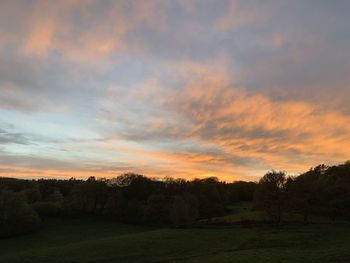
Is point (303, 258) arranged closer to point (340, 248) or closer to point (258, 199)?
point (340, 248)

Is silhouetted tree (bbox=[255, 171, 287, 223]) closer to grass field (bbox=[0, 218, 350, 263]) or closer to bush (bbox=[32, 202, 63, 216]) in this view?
grass field (bbox=[0, 218, 350, 263])

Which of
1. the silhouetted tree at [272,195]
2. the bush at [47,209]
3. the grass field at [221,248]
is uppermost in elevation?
the silhouetted tree at [272,195]

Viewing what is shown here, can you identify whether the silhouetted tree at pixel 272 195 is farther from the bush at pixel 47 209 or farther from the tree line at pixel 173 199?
the bush at pixel 47 209

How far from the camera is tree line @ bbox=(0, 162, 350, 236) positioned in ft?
261

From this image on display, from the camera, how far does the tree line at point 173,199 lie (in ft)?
261

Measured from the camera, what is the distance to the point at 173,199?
404 feet

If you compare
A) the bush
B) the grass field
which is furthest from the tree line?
the grass field

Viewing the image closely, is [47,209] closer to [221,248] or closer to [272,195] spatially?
[272,195]

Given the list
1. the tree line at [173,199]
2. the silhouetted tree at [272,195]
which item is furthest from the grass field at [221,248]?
the tree line at [173,199]

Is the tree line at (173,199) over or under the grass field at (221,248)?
over

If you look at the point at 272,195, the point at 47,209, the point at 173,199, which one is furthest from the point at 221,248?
the point at 47,209

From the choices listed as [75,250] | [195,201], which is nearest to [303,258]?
[75,250]

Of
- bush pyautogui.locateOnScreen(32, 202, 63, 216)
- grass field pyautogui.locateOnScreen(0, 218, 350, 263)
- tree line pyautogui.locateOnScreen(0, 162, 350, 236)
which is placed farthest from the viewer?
bush pyautogui.locateOnScreen(32, 202, 63, 216)

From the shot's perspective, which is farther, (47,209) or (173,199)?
(173,199)
